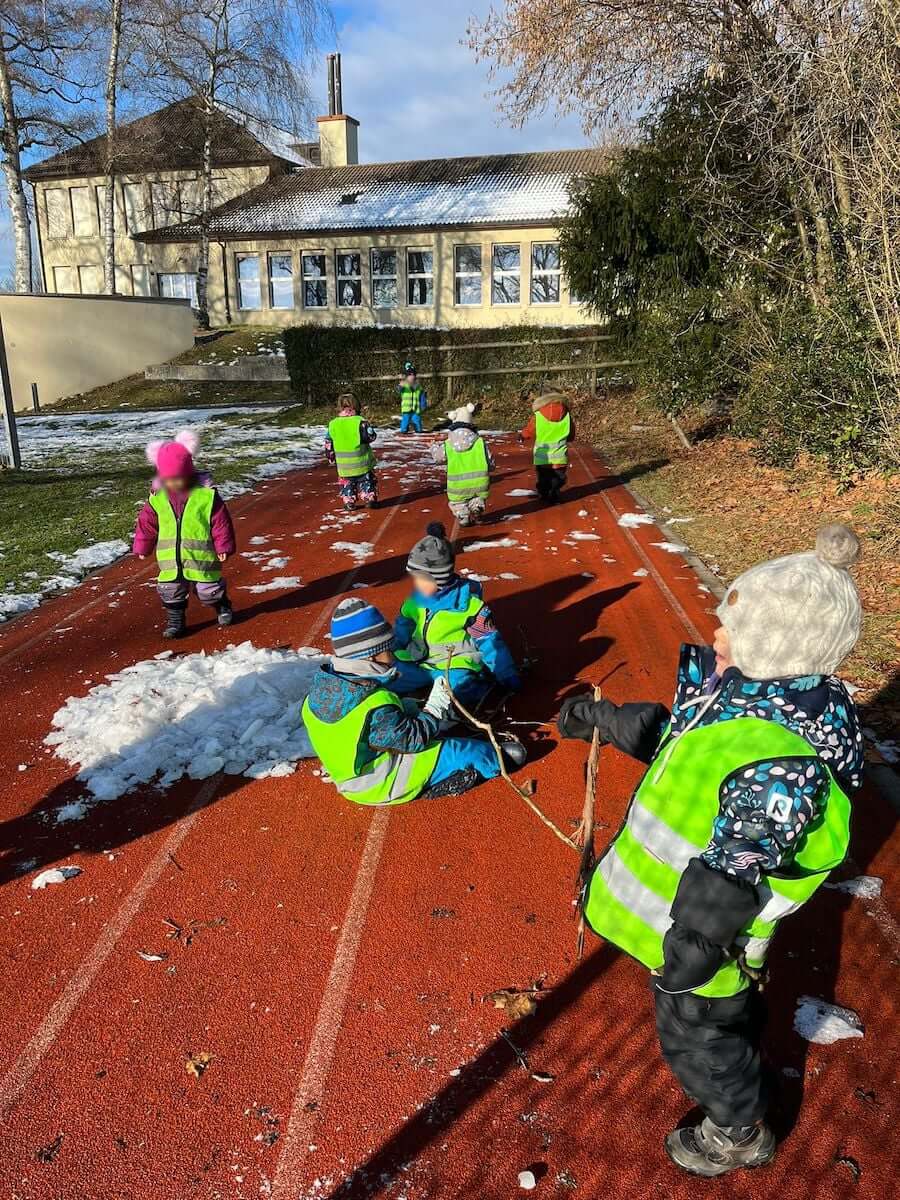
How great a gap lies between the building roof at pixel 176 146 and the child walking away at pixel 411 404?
19685mm

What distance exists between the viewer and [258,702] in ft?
17.7

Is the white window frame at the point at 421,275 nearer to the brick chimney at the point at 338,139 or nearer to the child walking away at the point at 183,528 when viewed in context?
the brick chimney at the point at 338,139

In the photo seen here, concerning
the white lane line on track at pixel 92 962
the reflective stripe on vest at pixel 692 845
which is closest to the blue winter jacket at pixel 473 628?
the white lane line on track at pixel 92 962

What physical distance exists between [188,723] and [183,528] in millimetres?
2041

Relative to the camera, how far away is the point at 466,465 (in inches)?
380

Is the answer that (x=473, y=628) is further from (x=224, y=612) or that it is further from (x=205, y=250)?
(x=205, y=250)

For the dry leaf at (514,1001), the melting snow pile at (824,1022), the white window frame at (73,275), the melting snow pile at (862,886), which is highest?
the white window frame at (73,275)

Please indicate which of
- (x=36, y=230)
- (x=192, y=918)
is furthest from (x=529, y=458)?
(x=36, y=230)

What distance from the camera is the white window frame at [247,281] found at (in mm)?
33562

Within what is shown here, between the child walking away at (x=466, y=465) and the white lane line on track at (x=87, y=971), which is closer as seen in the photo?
the white lane line on track at (x=87, y=971)

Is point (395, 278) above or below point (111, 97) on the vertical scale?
below

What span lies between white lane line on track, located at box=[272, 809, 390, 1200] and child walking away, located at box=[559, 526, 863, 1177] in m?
1.27

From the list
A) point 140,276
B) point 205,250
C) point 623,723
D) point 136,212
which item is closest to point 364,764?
point 623,723

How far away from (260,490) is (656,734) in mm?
11572
